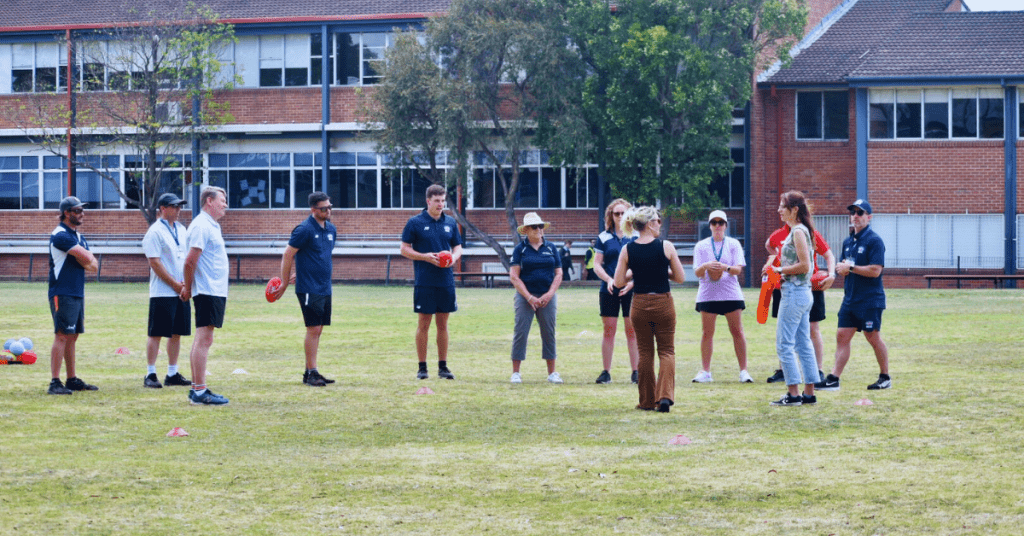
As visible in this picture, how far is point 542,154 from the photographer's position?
43.8m

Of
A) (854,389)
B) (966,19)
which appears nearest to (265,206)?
(966,19)

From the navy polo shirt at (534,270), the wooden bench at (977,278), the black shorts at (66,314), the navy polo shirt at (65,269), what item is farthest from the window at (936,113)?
the black shorts at (66,314)

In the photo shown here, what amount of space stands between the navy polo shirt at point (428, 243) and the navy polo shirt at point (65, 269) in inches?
125

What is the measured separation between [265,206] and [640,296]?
36303mm

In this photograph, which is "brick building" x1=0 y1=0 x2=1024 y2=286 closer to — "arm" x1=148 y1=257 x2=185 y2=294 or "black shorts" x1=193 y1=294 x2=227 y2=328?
"arm" x1=148 y1=257 x2=185 y2=294

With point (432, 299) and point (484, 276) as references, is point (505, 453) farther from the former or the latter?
point (484, 276)

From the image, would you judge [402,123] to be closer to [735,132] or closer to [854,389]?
[735,132]

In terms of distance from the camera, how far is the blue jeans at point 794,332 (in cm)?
1080

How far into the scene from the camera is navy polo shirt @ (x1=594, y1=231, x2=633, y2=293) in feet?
42.1

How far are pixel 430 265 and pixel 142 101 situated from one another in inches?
1325

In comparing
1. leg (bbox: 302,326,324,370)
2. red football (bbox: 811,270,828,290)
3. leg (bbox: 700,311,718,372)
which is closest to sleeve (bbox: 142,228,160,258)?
leg (bbox: 302,326,324,370)

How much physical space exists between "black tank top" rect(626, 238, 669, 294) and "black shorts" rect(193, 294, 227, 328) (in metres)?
3.52

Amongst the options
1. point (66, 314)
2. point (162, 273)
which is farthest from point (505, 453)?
point (66, 314)

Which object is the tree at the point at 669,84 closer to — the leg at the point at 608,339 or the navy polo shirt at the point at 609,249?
the navy polo shirt at the point at 609,249
